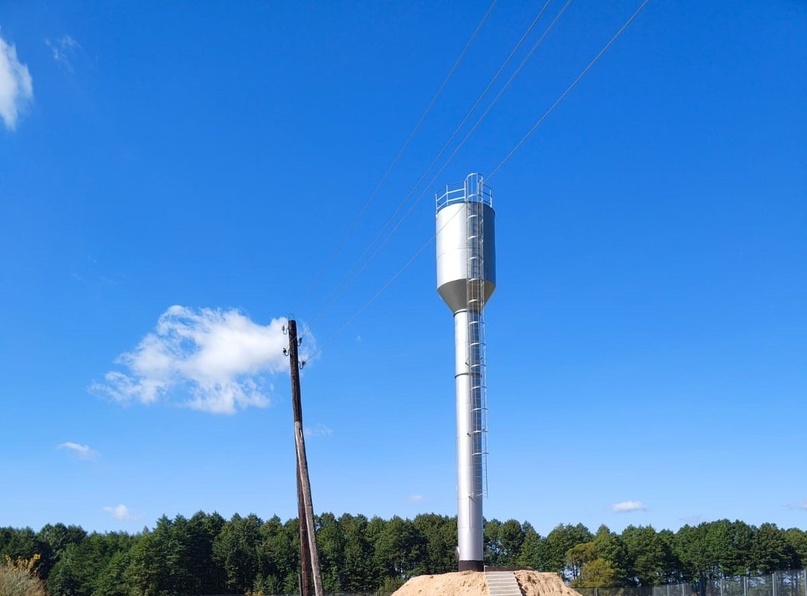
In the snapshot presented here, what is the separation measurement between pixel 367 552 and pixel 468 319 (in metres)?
65.6

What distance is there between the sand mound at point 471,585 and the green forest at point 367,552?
182 ft

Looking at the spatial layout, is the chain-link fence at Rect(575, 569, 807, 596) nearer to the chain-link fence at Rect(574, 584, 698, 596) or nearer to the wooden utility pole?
the chain-link fence at Rect(574, 584, 698, 596)

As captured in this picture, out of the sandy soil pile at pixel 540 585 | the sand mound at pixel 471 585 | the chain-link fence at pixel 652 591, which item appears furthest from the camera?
the chain-link fence at pixel 652 591

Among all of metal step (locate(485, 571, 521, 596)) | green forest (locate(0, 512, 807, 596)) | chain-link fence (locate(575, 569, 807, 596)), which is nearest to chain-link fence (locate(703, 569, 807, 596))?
chain-link fence (locate(575, 569, 807, 596))

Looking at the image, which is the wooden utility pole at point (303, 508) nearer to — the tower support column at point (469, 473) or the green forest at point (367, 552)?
the tower support column at point (469, 473)

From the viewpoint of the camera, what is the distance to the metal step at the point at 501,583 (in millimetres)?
25773

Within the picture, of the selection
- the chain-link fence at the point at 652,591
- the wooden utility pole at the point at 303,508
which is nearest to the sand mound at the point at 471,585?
the wooden utility pole at the point at 303,508

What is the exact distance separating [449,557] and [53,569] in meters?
45.4

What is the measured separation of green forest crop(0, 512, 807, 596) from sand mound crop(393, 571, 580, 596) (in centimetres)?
5535

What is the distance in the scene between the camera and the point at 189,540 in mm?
79562

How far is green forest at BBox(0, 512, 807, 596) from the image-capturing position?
79562mm

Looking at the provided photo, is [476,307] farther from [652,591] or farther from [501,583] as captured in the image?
[652,591]

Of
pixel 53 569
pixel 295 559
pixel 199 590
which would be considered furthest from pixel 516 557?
pixel 53 569

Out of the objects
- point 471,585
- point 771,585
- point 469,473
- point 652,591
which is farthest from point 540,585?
point 652,591
